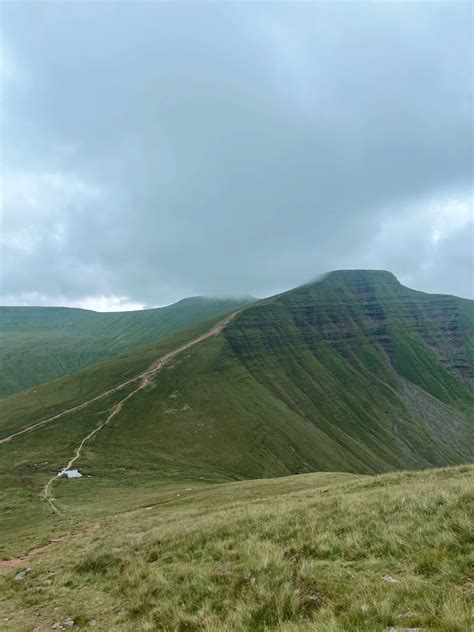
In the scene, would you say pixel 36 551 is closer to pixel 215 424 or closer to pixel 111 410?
pixel 111 410

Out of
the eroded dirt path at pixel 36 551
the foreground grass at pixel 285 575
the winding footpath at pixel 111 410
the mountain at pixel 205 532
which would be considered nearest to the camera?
the foreground grass at pixel 285 575

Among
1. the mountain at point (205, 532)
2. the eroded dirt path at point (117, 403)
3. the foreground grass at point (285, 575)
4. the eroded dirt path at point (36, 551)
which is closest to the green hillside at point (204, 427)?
the mountain at point (205, 532)

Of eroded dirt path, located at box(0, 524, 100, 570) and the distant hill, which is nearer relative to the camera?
eroded dirt path, located at box(0, 524, 100, 570)

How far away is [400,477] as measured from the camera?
27.4 metres

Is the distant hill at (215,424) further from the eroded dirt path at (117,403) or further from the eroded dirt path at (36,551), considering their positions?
the eroded dirt path at (36,551)

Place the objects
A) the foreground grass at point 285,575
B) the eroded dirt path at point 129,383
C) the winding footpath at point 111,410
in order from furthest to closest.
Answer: the eroded dirt path at point 129,383 < the winding footpath at point 111,410 < the foreground grass at point 285,575

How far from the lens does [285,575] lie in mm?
11273

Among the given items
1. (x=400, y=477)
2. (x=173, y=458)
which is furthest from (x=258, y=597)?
(x=173, y=458)

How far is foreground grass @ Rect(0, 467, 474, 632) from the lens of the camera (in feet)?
28.7

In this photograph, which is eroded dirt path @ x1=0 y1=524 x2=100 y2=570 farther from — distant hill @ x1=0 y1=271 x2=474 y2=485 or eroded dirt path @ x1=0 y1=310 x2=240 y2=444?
eroded dirt path @ x1=0 y1=310 x2=240 y2=444

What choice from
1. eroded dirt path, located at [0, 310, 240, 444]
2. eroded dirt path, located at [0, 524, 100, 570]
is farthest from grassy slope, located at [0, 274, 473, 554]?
eroded dirt path, located at [0, 310, 240, 444]

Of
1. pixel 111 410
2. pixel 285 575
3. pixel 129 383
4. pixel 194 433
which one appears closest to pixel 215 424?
pixel 194 433

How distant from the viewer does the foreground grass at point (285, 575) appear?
8.74m

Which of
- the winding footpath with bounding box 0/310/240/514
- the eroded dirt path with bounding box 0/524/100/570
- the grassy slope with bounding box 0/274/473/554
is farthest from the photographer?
the grassy slope with bounding box 0/274/473/554
